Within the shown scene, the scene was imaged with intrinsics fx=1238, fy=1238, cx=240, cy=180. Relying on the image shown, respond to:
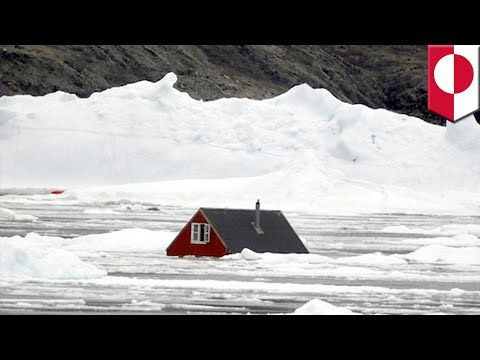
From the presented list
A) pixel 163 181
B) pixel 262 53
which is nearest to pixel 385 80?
pixel 262 53

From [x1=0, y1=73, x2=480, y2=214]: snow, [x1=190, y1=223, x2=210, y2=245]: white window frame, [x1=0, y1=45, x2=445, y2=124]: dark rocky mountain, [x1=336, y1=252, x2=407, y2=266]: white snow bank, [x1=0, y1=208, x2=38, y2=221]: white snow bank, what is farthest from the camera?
[x1=0, y1=45, x2=445, y2=124]: dark rocky mountain

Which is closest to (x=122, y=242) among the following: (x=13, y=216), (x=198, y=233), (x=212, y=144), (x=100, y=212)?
(x=198, y=233)

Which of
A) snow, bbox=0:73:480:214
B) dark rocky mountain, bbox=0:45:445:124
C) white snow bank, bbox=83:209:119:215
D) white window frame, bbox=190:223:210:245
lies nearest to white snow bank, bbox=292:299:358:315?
white window frame, bbox=190:223:210:245

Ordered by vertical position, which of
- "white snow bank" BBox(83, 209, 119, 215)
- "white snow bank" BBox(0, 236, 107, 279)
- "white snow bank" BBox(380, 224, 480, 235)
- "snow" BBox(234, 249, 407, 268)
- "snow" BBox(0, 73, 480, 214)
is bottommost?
"white snow bank" BBox(0, 236, 107, 279)

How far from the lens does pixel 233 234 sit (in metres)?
18.5

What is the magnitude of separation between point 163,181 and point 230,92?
1920 cm

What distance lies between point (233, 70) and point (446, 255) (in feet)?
149

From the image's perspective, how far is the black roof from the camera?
1827 cm

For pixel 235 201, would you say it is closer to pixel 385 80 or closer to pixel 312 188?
pixel 312 188

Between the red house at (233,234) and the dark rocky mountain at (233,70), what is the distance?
119 ft

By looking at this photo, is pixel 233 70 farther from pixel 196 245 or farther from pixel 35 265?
pixel 35 265

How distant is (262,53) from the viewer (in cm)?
6569

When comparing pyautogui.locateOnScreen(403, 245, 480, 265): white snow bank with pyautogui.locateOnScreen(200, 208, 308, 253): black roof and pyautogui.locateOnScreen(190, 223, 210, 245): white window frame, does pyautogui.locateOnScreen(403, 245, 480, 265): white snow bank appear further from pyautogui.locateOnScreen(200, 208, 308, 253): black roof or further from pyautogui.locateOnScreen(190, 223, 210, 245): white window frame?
pyautogui.locateOnScreen(190, 223, 210, 245): white window frame

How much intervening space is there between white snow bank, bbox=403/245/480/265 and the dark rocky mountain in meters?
36.0
